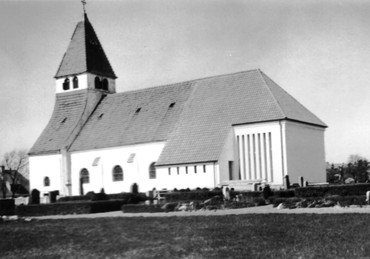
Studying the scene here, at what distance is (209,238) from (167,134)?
102 ft

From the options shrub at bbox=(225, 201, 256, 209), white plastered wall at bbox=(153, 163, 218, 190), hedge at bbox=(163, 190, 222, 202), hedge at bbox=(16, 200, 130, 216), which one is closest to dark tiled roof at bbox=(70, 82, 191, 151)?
white plastered wall at bbox=(153, 163, 218, 190)

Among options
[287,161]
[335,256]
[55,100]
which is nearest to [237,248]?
[335,256]

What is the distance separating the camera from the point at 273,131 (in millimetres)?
40062

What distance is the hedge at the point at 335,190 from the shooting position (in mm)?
29391

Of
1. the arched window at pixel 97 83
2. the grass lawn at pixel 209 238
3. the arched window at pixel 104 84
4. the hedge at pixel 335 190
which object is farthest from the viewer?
the arched window at pixel 104 84

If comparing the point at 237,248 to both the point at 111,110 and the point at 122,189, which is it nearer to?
the point at 122,189

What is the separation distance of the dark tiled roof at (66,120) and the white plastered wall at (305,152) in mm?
23101

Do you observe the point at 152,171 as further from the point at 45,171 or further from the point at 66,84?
the point at 66,84

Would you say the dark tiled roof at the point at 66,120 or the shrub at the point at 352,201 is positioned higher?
the dark tiled roof at the point at 66,120

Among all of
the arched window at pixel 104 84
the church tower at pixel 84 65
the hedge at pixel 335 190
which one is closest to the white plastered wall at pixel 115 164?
the church tower at pixel 84 65

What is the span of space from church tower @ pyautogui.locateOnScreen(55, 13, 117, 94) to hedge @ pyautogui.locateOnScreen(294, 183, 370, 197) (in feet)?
101

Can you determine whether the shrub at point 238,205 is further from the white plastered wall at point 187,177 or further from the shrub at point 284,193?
the white plastered wall at point 187,177

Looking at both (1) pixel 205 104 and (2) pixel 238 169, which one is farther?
(1) pixel 205 104

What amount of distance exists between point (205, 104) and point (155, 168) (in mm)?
7158
